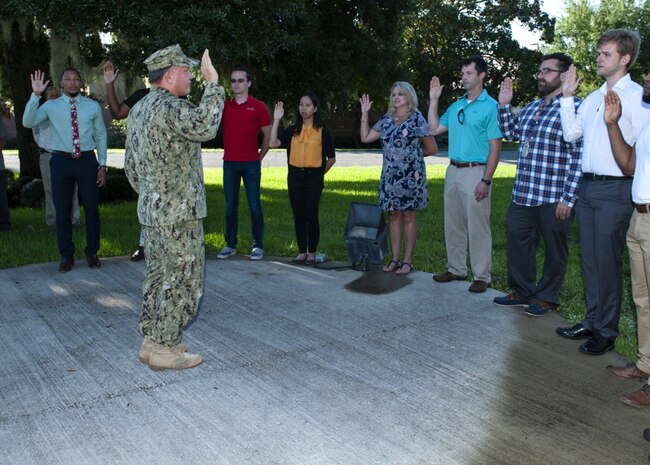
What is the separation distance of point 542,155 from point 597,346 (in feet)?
5.14

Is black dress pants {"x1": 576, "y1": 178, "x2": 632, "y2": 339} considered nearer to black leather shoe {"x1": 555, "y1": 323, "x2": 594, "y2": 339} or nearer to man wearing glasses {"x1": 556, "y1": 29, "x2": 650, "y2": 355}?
man wearing glasses {"x1": 556, "y1": 29, "x2": 650, "y2": 355}

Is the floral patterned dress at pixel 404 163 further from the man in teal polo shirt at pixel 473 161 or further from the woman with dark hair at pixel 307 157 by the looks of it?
the woman with dark hair at pixel 307 157

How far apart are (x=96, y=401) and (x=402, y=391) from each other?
5.88ft

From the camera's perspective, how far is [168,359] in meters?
4.30

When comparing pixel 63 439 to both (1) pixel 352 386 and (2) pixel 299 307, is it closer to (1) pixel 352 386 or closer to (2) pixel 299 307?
(1) pixel 352 386

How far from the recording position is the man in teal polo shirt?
19.5ft

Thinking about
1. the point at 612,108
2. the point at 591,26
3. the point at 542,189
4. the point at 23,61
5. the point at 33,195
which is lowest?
the point at 33,195

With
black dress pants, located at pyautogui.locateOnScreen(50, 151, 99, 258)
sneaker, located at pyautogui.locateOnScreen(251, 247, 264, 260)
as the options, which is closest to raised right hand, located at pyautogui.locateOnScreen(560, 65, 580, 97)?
sneaker, located at pyautogui.locateOnScreen(251, 247, 264, 260)

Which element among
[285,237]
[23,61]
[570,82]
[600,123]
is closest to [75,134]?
[285,237]

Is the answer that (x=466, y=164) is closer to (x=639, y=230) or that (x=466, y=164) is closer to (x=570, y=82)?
(x=570, y=82)

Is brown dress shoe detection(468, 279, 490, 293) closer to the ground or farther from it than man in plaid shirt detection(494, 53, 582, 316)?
closer to the ground

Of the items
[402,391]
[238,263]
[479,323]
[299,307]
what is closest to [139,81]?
[238,263]

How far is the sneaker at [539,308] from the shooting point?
18.0 ft

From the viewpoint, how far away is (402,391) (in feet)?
13.1
